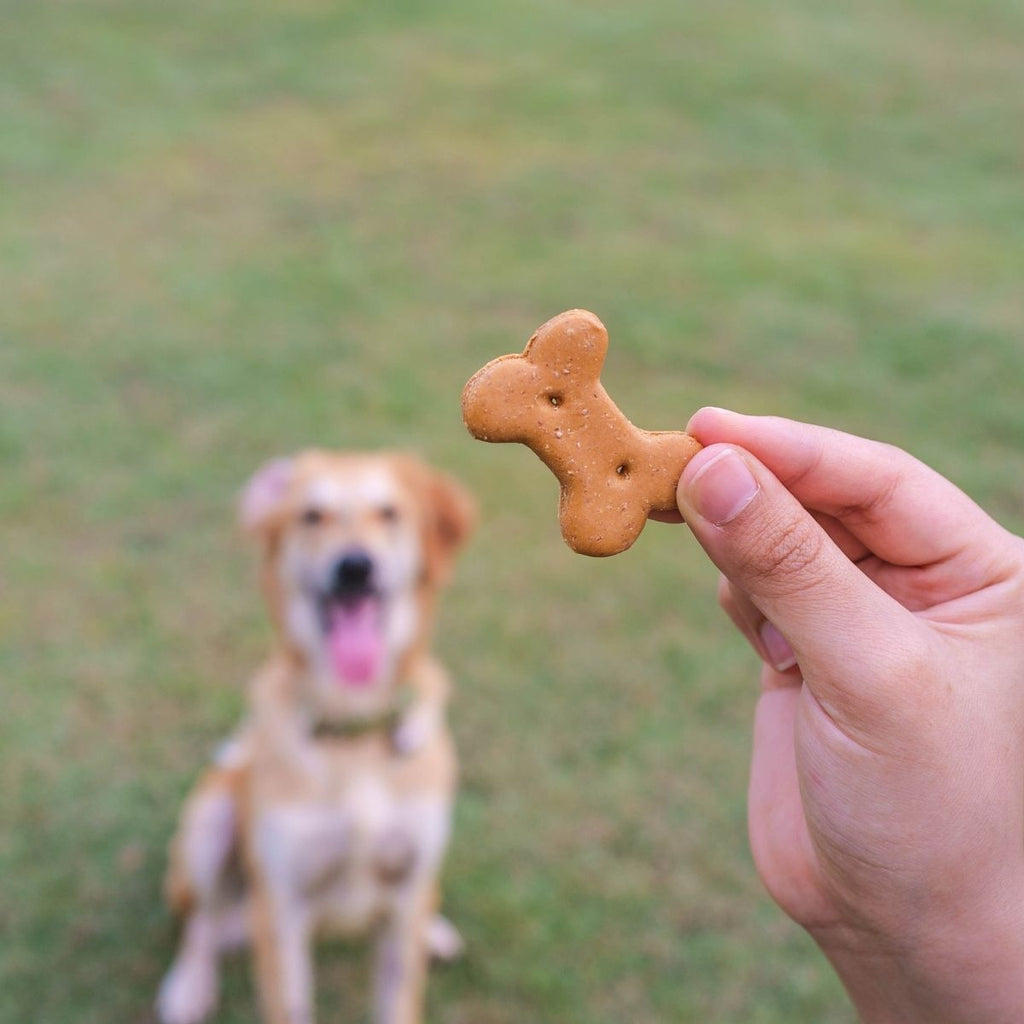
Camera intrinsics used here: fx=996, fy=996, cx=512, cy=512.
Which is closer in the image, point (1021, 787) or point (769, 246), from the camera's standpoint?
point (1021, 787)

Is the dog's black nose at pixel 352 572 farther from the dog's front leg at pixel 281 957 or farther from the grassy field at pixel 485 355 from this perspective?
the grassy field at pixel 485 355

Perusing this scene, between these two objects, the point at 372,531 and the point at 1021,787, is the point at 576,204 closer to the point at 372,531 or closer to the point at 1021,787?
the point at 372,531

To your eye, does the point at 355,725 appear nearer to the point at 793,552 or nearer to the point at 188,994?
the point at 188,994

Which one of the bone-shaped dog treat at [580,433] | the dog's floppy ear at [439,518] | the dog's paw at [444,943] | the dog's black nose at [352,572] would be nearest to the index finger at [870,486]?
the bone-shaped dog treat at [580,433]

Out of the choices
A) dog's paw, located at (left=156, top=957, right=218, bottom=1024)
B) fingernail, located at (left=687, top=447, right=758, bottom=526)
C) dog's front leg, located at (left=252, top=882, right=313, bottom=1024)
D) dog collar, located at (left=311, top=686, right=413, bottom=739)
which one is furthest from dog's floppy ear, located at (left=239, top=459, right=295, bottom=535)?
fingernail, located at (left=687, top=447, right=758, bottom=526)

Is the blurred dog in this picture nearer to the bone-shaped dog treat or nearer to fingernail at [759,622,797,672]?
fingernail at [759,622,797,672]

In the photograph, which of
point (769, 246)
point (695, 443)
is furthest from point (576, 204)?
point (695, 443)

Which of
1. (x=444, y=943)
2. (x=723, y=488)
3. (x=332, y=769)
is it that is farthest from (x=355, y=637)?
(x=723, y=488)
